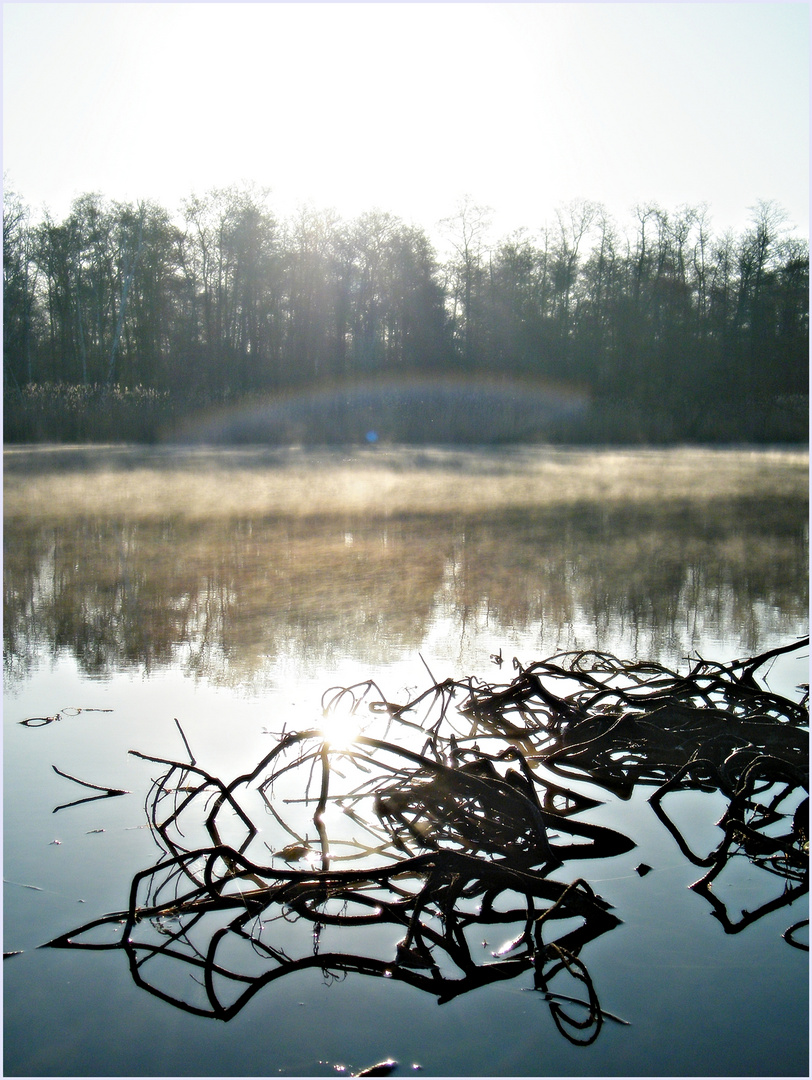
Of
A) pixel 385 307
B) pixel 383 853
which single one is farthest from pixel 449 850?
pixel 385 307

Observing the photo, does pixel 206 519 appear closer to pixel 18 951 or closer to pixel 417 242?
pixel 18 951

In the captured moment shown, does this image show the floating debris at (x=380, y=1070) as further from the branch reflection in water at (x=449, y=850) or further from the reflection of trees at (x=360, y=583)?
the reflection of trees at (x=360, y=583)

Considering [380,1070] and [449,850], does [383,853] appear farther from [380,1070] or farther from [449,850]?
[380,1070]

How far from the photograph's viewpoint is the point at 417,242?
98.6ft

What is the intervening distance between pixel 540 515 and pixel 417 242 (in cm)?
2301

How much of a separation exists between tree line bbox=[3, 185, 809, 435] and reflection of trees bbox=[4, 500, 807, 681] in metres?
21.6

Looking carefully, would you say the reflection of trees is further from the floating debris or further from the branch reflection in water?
the floating debris

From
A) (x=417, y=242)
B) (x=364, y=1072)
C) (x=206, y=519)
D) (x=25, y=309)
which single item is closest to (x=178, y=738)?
(x=364, y=1072)

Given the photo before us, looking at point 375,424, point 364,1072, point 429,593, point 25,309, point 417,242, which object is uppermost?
point 417,242

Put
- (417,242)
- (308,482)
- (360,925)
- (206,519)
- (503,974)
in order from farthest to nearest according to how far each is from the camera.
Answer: (417,242), (308,482), (206,519), (360,925), (503,974)

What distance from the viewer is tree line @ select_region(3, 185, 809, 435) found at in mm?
28000

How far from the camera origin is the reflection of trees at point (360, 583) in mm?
3957

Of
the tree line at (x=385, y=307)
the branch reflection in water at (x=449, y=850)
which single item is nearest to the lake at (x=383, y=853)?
the branch reflection in water at (x=449, y=850)

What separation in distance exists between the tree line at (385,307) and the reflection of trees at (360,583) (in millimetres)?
21558
